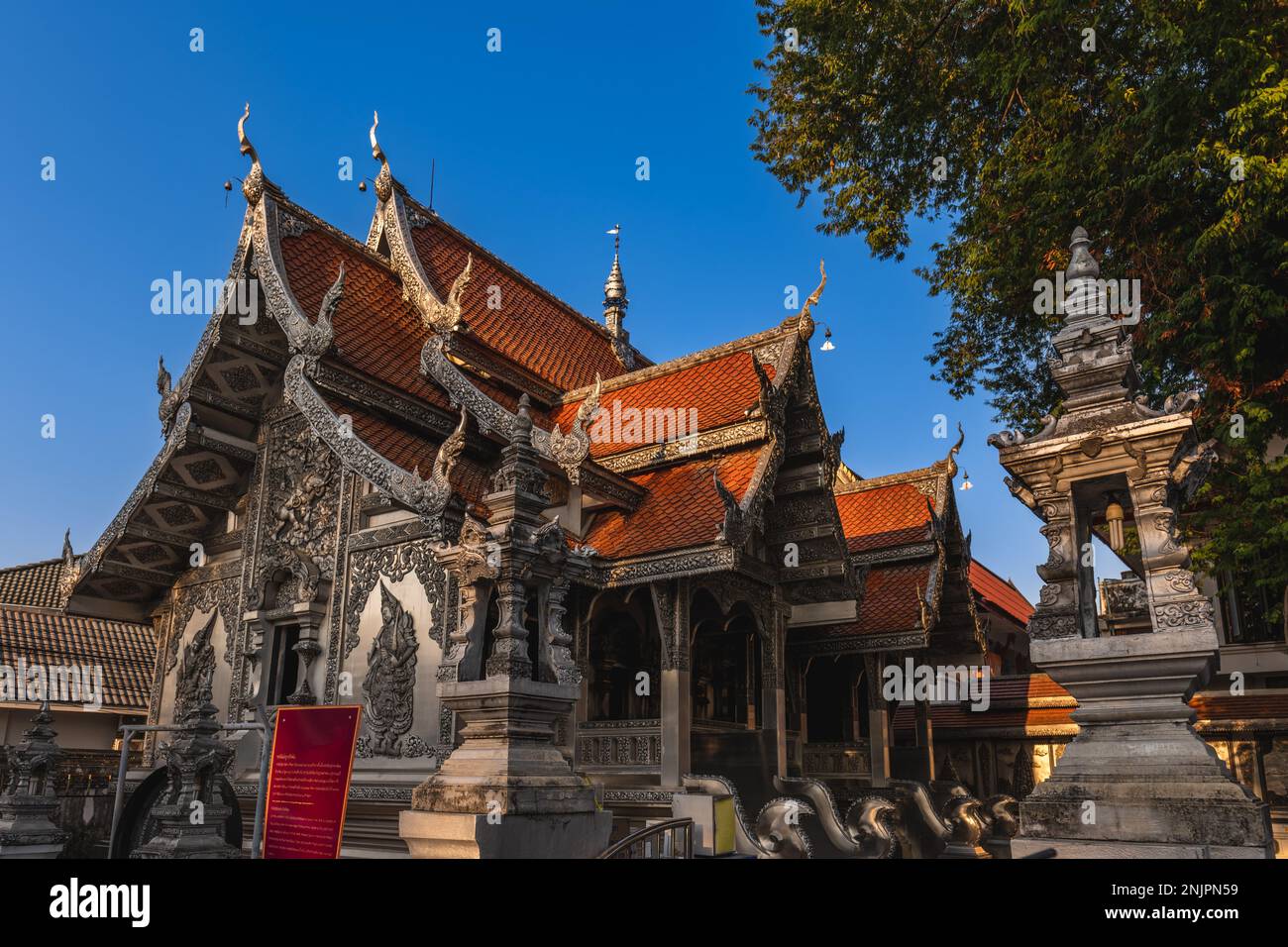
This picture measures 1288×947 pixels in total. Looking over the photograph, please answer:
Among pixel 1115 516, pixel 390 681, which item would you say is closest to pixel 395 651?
pixel 390 681

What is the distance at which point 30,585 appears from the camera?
861 inches

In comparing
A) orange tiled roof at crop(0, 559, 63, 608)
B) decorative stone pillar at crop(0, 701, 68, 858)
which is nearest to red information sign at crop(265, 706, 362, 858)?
decorative stone pillar at crop(0, 701, 68, 858)

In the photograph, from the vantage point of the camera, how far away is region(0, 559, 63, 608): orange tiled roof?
2105cm

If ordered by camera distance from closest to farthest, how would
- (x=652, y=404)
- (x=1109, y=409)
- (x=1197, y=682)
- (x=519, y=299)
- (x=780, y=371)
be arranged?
(x=1197, y=682) < (x=1109, y=409) < (x=780, y=371) < (x=652, y=404) < (x=519, y=299)

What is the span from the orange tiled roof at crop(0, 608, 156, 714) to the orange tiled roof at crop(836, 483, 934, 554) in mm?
→ 13694

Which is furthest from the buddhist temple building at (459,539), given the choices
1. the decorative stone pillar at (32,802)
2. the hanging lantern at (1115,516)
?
the hanging lantern at (1115,516)

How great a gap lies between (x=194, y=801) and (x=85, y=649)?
1691 cm

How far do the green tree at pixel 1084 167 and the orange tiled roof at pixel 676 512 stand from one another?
3406mm

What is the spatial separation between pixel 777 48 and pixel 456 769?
10.2 m

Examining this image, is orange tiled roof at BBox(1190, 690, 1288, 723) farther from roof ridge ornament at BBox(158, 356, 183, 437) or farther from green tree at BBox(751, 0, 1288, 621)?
roof ridge ornament at BBox(158, 356, 183, 437)

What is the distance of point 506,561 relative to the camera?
626 cm
